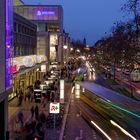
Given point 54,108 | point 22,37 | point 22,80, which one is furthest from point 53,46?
point 54,108

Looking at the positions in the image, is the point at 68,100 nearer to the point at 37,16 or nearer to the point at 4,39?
the point at 4,39

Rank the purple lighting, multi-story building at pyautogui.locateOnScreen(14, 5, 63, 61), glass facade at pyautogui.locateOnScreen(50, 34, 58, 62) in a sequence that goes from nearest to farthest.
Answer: glass facade at pyautogui.locateOnScreen(50, 34, 58, 62), multi-story building at pyautogui.locateOnScreen(14, 5, 63, 61), the purple lighting

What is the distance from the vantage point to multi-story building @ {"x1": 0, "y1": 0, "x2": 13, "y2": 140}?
73.3 feet

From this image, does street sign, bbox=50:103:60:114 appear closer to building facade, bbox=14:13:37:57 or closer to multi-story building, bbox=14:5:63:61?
building facade, bbox=14:13:37:57

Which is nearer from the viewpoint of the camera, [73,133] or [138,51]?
[73,133]

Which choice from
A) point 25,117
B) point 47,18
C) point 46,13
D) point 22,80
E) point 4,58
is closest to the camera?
point 4,58

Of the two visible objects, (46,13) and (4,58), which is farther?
(46,13)

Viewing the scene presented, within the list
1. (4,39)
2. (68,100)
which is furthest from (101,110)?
(68,100)

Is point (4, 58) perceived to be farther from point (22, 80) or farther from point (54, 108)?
point (22, 80)

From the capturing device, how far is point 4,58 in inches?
902

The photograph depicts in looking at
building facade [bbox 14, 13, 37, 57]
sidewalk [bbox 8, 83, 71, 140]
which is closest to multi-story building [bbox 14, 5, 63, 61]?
building facade [bbox 14, 13, 37, 57]

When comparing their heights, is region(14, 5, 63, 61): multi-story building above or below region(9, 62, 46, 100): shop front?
above

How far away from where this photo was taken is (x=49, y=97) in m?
53.4

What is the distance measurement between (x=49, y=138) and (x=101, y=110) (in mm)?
4700
